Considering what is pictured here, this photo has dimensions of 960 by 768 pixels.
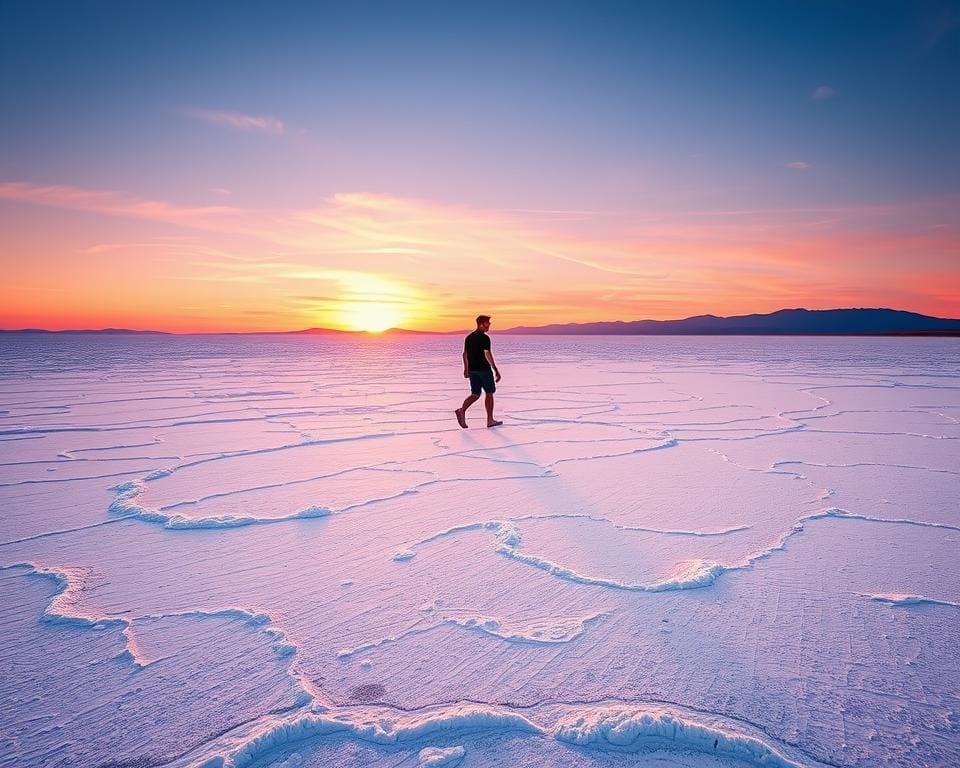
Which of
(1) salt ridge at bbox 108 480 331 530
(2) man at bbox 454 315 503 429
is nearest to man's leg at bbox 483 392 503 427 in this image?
(2) man at bbox 454 315 503 429

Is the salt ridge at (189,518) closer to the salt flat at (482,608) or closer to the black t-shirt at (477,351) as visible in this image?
the salt flat at (482,608)

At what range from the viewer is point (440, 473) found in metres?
5.38

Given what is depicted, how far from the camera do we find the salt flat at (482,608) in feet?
6.26

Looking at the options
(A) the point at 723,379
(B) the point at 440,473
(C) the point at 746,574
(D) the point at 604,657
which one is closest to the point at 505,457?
(B) the point at 440,473

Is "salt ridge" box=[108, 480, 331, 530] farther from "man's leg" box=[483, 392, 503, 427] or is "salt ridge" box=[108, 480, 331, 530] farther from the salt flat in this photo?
"man's leg" box=[483, 392, 503, 427]

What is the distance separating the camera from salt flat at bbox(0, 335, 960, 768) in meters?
1.91

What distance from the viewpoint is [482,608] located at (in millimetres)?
2750

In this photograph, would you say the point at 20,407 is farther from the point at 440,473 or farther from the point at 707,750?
the point at 707,750

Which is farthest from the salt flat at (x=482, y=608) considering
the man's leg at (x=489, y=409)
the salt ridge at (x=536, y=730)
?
the man's leg at (x=489, y=409)

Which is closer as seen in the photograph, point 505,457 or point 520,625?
point 520,625

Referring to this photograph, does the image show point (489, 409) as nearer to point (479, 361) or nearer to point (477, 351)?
point (479, 361)

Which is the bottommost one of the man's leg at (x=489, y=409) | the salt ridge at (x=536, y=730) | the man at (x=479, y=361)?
the salt ridge at (x=536, y=730)

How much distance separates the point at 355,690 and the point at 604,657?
3.55ft

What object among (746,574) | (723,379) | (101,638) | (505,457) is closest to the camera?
(101,638)
